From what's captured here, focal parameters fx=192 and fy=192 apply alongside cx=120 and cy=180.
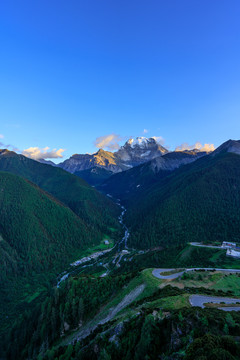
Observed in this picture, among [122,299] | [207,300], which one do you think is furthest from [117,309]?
[207,300]

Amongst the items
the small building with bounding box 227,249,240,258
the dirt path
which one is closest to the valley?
the dirt path

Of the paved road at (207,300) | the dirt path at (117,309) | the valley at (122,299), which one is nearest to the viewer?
the valley at (122,299)

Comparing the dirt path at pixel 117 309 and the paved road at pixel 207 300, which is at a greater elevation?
the paved road at pixel 207 300

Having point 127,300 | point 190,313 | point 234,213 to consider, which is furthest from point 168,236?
point 190,313

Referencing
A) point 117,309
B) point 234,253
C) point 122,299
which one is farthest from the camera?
point 234,253

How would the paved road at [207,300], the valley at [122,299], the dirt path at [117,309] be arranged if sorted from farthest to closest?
the dirt path at [117,309] < the paved road at [207,300] < the valley at [122,299]

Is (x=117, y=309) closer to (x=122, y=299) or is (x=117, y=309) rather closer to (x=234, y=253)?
(x=122, y=299)

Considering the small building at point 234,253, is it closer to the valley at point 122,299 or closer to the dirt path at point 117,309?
the valley at point 122,299

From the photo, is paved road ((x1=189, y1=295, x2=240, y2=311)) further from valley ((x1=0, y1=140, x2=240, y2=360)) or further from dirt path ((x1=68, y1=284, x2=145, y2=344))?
dirt path ((x1=68, y1=284, x2=145, y2=344))

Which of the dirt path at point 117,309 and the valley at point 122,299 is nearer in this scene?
the valley at point 122,299

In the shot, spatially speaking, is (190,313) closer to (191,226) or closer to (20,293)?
(20,293)

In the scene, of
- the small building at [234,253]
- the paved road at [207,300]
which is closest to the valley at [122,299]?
the paved road at [207,300]
